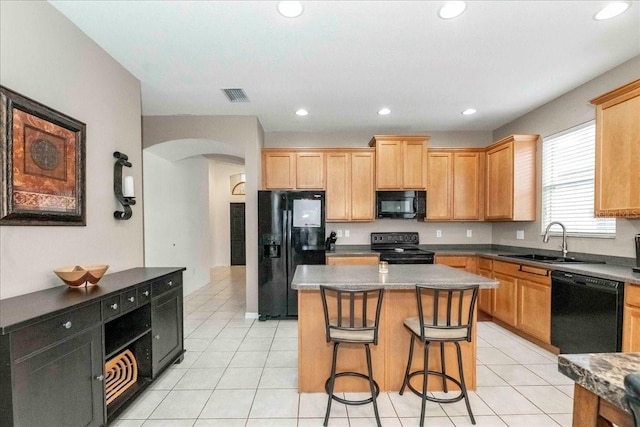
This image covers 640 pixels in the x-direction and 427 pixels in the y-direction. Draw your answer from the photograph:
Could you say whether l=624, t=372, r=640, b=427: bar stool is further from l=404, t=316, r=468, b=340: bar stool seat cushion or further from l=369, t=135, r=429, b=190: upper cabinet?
l=369, t=135, r=429, b=190: upper cabinet

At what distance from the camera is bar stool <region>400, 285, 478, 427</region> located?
198cm

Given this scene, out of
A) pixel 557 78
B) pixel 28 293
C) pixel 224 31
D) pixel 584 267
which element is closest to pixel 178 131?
pixel 224 31

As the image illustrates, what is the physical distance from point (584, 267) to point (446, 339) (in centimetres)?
185

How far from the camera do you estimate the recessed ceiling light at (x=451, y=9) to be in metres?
1.94

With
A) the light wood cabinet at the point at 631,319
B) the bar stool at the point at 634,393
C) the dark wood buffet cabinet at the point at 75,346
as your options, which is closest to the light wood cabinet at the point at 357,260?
the dark wood buffet cabinet at the point at 75,346

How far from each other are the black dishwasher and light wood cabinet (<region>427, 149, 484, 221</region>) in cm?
180

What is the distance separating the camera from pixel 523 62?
8.85 ft

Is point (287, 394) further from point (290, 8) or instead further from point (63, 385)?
point (290, 8)

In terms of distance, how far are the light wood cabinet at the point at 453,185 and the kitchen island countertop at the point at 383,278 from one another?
81.0 inches

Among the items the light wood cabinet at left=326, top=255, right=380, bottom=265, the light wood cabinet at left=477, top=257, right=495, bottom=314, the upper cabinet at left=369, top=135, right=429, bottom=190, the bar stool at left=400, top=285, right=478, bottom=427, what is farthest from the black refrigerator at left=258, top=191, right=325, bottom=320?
the light wood cabinet at left=477, top=257, right=495, bottom=314

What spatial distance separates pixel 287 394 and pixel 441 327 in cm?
132

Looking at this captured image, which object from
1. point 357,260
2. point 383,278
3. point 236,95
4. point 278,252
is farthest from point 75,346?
point 357,260

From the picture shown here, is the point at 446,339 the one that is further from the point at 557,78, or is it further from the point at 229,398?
the point at 557,78

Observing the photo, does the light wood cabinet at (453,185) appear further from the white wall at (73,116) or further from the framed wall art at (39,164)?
the framed wall art at (39,164)
